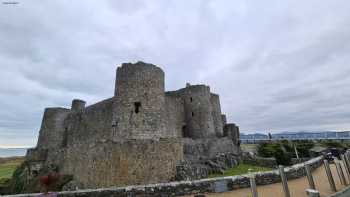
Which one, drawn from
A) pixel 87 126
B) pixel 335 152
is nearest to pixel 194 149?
pixel 87 126

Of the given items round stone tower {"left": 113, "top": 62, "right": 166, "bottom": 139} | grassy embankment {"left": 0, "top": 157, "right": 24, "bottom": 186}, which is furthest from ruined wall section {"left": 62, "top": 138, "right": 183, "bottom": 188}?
grassy embankment {"left": 0, "top": 157, "right": 24, "bottom": 186}

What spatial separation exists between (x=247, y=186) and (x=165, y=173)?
389 centimetres

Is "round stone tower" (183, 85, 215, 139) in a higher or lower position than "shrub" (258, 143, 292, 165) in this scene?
higher

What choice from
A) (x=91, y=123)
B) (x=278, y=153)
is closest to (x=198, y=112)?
(x=91, y=123)

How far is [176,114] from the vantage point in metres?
21.5

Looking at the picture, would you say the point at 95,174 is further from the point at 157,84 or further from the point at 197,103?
the point at 197,103

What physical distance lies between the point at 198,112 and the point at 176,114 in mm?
2433

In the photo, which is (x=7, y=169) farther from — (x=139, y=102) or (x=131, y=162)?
(x=131, y=162)

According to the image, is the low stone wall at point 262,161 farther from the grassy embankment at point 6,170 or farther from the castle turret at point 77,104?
the grassy embankment at point 6,170

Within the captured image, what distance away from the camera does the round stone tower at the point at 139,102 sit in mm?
13117

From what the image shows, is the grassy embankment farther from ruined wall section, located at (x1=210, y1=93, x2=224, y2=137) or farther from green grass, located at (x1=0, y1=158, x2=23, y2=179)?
ruined wall section, located at (x1=210, y1=93, x2=224, y2=137)

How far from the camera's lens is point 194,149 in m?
17.5

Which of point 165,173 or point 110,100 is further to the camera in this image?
point 110,100

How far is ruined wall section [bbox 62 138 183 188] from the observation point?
9.65m
